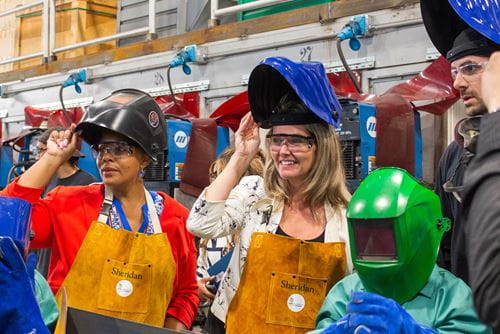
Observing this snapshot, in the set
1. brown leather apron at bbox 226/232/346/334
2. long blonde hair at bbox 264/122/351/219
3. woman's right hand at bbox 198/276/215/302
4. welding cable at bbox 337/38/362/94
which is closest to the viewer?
brown leather apron at bbox 226/232/346/334

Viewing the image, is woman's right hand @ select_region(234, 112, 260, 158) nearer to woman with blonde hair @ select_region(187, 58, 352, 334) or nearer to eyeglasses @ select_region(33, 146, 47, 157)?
woman with blonde hair @ select_region(187, 58, 352, 334)

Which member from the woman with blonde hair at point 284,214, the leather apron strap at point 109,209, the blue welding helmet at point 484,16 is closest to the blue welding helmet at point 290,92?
the woman with blonde hair at point 284,214

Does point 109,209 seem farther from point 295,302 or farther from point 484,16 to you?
point 484,16

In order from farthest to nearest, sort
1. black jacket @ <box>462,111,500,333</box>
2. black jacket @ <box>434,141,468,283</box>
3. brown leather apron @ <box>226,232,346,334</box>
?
1. brown leather apron @ <box>226,232,346,334</box>
2. black jacket @ <box>434,141,468,283</box>
3. black jacket @ <box>462,111,500,333</box>

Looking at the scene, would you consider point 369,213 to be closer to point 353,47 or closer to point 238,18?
point 353,47

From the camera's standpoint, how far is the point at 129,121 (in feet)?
8.00

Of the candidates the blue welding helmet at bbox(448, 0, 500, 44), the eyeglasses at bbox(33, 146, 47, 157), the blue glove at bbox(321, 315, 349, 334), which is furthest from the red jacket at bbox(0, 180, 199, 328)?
the eyeglasses at bbox(33, 146, 47, 157)

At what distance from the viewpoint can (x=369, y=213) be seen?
5.59 ft

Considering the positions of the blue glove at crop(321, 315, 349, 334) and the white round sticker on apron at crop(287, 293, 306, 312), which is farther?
the white round sticker on apron at crop(287, 293, 306, 312)

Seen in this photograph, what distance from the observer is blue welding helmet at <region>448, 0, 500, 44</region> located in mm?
1450

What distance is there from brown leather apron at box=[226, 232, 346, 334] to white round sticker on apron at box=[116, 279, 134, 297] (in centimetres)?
37

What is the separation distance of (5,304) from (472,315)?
977 millimetres

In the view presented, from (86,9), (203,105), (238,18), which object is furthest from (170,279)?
(86,9)

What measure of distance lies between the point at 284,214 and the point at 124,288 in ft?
1.85
